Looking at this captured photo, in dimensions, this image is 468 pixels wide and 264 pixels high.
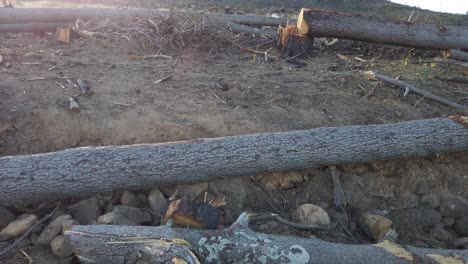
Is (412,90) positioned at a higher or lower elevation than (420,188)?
higher

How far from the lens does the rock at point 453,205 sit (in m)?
4.76

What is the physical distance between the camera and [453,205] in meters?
4.76

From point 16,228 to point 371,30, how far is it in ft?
20.8

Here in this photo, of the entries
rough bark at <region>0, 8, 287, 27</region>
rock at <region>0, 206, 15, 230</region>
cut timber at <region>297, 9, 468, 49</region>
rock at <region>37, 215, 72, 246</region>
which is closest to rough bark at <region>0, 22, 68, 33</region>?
rough bark at <region>0, 8, 287, 27</region>

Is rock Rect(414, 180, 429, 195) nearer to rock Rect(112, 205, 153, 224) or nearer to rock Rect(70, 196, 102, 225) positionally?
rock Rect(112, 205, 153, 224)

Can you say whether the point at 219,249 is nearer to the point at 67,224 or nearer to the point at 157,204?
the point at 157,204

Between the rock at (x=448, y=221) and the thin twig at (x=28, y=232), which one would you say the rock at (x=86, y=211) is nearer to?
the thin twig at (x=28, y=232)

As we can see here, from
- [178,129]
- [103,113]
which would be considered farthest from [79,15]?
[178,129]

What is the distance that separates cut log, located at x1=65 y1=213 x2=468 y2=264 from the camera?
3076 millimetres

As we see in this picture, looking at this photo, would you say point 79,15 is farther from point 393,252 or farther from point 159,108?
point 393,252

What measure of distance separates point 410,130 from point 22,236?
13.2 feet

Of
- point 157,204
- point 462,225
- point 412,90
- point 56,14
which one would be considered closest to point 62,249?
point 157,204

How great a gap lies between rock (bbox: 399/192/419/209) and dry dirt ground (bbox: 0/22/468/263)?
0.01 meters

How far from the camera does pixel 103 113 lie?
15.4 feet
